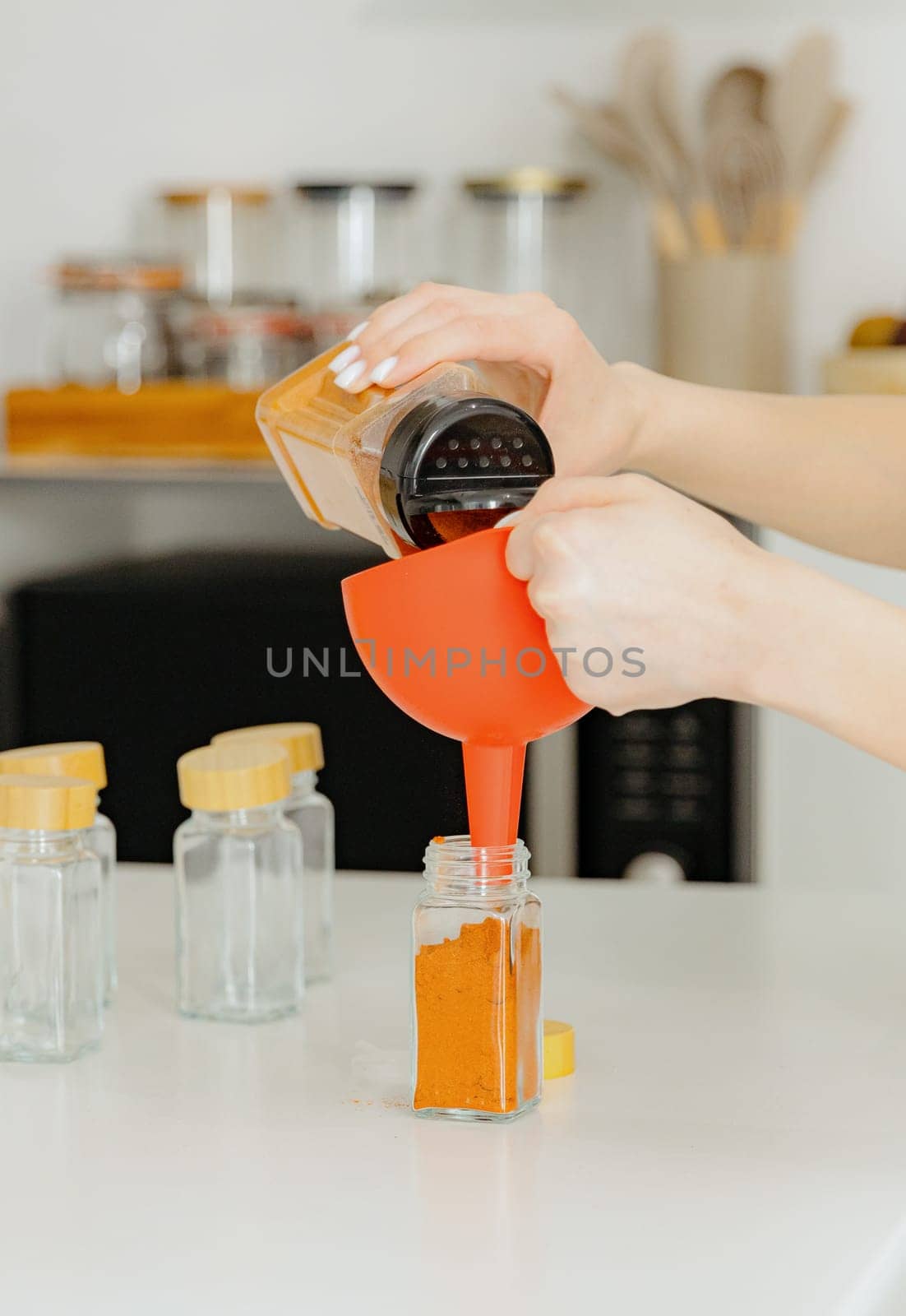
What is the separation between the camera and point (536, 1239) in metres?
0.64

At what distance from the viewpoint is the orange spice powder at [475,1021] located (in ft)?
2.47

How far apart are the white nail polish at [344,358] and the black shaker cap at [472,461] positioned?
12 centimetres

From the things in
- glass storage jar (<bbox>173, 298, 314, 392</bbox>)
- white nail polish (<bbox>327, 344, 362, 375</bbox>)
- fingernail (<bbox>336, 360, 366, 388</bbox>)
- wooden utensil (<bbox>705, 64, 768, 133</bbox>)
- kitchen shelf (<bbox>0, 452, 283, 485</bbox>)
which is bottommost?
kitchen shelf (<bbox>0, 452, 283, 485</bbox>)

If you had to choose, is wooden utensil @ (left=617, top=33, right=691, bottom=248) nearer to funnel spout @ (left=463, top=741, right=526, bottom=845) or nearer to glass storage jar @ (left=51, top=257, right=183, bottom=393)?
glass storage jar @ (left=51, top=257, right=183, bottom=393)

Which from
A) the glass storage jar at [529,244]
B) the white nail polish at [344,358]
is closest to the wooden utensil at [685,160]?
the glass storage jar at [529,244]

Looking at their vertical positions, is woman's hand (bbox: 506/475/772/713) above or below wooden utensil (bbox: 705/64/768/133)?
below

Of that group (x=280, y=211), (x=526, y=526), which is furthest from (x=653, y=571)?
(x=280, y=211)

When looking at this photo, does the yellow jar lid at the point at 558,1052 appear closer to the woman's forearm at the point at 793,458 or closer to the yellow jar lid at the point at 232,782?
the yellow jar lid at the point at 232,782

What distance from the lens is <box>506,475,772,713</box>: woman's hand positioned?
2.33 ft

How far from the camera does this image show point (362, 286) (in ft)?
7.43

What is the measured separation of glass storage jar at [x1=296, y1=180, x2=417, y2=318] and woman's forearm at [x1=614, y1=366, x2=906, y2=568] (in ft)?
3.66

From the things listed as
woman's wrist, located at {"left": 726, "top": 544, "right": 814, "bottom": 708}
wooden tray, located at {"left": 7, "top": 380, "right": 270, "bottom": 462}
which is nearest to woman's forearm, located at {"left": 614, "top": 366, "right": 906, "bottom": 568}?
woman's wrist, located at {"left": 726, "top": 544, "right": 814, "bottom": 708}

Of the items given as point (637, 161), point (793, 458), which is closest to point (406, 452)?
point (793, 458)

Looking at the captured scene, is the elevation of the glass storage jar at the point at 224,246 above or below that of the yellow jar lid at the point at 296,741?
above
